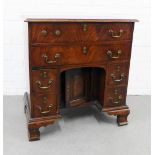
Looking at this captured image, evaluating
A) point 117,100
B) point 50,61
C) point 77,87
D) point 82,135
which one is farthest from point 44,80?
point 117,100

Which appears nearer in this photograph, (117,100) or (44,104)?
(44,104)

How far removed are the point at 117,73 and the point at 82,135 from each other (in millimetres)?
607

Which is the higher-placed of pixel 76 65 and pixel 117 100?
pixel 76 65

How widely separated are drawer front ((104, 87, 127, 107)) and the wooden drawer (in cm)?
44

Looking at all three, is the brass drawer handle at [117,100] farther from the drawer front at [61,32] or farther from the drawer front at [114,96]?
the drawer front at [61,32]

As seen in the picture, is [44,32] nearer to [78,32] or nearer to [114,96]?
[78,32]

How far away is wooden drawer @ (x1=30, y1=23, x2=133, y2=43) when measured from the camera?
1.79m

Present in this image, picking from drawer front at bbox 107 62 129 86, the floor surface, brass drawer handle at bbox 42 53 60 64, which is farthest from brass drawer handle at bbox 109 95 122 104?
brass drawer handle at bbox 42 53 60 64

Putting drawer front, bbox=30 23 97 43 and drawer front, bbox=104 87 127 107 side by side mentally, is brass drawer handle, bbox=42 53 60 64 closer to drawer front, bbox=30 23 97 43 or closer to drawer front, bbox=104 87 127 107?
drawer front, bbox=30 23 97 43

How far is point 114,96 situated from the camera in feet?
7.20

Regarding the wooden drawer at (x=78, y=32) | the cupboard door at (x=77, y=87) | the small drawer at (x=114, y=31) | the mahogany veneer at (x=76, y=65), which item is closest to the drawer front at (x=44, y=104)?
the mahogany veneer at (x=76, y=65)

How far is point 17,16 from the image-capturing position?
2.54 meters

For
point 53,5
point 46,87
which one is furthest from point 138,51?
point 46,87

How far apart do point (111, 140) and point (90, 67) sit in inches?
25.4
